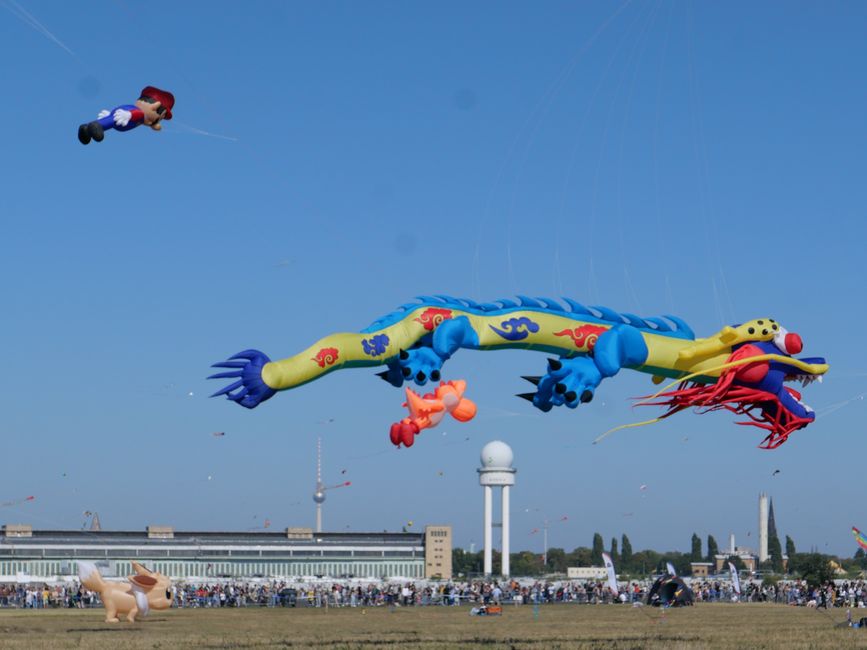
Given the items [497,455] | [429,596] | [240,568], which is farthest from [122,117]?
[497,455]

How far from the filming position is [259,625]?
131 ft

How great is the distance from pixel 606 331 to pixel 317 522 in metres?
169

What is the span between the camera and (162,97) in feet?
70.9

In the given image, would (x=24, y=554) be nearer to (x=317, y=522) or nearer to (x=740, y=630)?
(x=317, y=522)

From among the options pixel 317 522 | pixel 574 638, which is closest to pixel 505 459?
pixel 317 522

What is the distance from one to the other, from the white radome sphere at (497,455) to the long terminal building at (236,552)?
11.3 meters

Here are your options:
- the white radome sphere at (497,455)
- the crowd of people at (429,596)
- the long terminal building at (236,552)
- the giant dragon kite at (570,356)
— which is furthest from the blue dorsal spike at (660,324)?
the white radome sphere at (497,455)

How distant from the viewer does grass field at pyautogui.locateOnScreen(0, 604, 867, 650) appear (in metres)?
30.4

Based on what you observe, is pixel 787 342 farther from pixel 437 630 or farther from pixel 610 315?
pixel 437 630

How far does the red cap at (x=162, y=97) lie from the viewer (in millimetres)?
21531

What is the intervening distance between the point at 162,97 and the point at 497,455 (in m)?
125

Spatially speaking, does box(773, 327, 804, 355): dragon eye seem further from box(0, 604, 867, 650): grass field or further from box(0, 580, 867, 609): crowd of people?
box(0, 580, 867, 609): crowd of people

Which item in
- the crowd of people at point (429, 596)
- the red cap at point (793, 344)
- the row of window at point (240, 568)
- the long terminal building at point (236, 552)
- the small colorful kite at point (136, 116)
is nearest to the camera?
the small colorful kite at point (136, 116)

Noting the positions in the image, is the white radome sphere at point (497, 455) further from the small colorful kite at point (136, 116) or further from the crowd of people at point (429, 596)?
the small colorful kite at point (136, 116)
